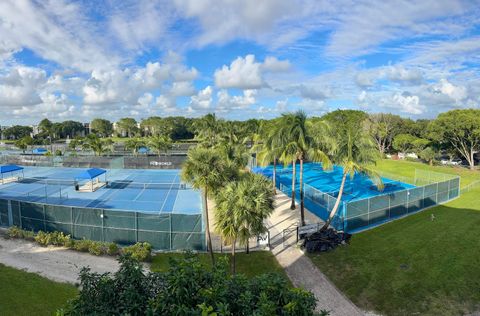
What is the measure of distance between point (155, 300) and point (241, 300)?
1.66m

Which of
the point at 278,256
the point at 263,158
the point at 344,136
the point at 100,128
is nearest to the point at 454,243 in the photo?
the point at 344,136

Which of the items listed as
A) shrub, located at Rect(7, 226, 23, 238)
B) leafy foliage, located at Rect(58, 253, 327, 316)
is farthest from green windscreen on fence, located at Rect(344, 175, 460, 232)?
shrub, located at Rect(7, 226, 23, 238)

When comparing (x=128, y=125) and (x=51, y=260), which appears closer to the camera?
(x=51, y=260)

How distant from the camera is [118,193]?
3153 centimetres

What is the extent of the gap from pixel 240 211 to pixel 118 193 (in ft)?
73.2

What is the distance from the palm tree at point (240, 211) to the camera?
515 inches

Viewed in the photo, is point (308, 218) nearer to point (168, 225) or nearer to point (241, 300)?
point (168, 225)

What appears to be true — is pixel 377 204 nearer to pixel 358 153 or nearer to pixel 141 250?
pixel 358 153

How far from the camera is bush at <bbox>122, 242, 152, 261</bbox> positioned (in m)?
15.3

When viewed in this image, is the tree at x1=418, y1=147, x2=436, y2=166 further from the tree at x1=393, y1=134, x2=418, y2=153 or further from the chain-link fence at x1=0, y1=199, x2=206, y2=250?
the chain-link fence at x1=0, y1=199, x2=206, y2=250

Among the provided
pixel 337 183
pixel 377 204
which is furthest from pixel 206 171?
pixel 337 183

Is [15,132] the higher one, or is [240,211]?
[15,132]

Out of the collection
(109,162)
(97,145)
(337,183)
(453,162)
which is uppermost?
(97,145)

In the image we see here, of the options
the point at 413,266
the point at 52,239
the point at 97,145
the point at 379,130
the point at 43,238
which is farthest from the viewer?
the point at 379,130
